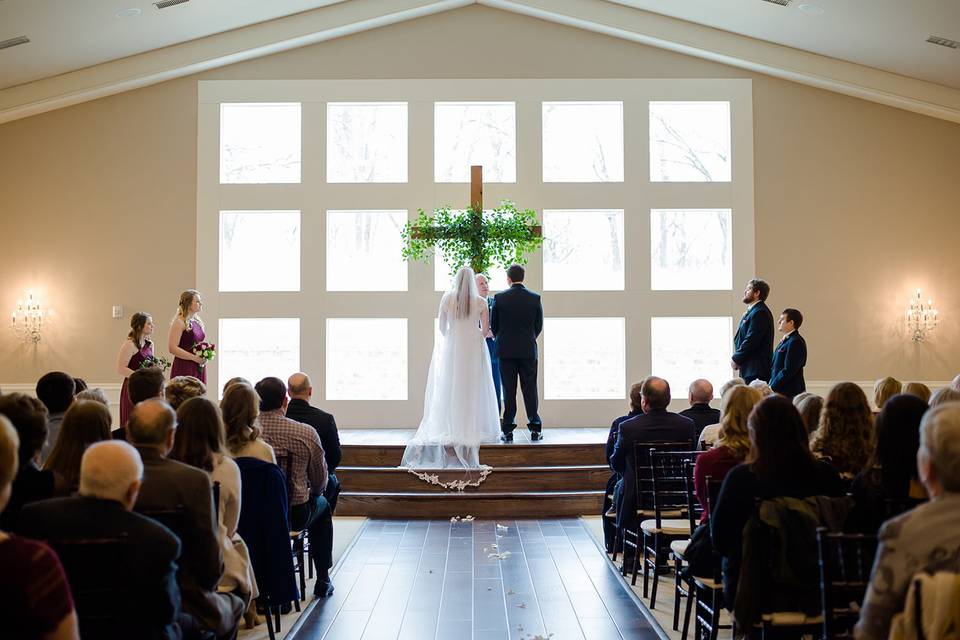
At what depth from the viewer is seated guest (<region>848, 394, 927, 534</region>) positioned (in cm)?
293

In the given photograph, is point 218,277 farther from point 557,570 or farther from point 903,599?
point 903,599

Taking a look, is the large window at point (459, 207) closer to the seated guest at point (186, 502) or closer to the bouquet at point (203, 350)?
the bouquet at point (203, 350)

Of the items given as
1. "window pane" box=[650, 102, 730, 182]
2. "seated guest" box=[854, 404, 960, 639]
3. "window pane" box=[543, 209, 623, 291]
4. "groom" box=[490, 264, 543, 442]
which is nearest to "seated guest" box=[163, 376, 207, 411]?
"seated guest" box=[854, 404, 960, 639]

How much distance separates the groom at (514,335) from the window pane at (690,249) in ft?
9.72

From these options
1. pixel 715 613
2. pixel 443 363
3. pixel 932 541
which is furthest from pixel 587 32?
pixel 932 541

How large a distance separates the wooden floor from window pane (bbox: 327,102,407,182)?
16.7 feet

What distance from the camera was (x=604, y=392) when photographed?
10422 mm

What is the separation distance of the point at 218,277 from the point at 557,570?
633cm

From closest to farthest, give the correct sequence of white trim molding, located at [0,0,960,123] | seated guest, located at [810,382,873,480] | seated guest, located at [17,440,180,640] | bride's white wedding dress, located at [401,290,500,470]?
seated guest, located at [17,440,180,640] < seated guest, located at [810,382,873,480] < bride's white wedding dress, located at [401,290,500,470] < white trim molding, located at [0,0,960,123]

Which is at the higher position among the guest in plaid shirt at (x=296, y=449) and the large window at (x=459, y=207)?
the large window at (x=459, y=207)

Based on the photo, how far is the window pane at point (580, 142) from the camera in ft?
35.0

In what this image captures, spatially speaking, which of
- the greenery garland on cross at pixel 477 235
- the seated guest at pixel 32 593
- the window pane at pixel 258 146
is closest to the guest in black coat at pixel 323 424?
the seated guest at pixel 32 593

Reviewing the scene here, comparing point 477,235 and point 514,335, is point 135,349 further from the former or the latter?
point 477,235

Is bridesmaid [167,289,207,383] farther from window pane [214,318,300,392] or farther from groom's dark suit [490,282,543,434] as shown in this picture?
window pane [214,318,300,392]
